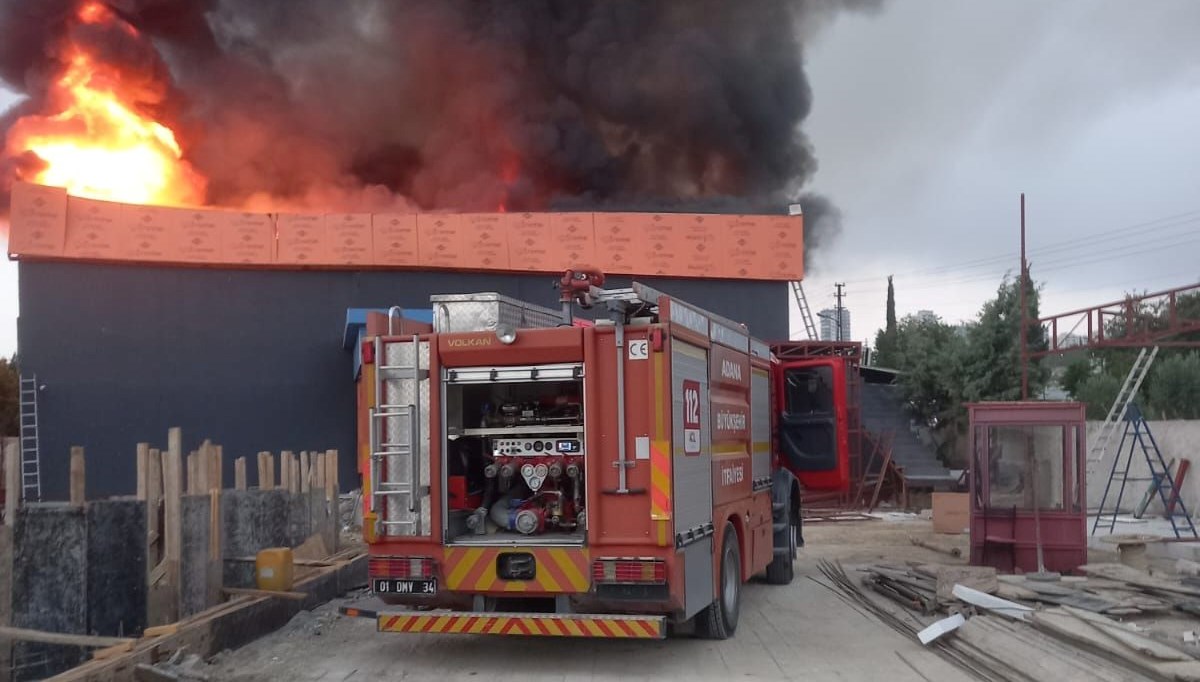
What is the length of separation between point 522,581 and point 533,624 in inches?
13.0

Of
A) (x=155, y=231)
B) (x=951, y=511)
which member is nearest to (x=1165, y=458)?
(x=951, y=511)

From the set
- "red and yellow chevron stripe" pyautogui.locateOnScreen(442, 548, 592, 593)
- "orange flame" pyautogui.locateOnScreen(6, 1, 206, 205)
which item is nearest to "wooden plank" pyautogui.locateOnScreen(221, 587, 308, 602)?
"red and yellow chevron stripe" pyautogui.locateOnScreen(442, 548, 592, 593)

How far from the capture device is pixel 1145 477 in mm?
19859

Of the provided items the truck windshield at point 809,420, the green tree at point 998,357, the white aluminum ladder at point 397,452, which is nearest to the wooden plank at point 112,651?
the white aluminum ladder at point 397,452

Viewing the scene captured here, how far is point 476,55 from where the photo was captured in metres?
30.7

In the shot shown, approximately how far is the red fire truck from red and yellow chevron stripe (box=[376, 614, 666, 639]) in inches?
0.5

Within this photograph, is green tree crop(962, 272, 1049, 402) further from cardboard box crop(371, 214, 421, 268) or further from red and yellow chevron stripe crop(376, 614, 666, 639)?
red and yellow chevron stripe crop(376, 614, 666, 639)

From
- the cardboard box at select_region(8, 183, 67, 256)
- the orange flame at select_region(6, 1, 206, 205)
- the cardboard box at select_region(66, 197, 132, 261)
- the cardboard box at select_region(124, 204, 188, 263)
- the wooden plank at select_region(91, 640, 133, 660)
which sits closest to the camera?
the wooden plank at select_region(91, 640, 133, 660)

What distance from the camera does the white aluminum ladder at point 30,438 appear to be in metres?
21.8

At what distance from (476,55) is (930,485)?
1784 cm

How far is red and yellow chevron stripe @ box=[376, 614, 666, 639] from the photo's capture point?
721 cm

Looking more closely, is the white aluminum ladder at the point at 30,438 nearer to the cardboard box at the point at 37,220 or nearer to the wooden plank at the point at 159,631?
the cardboard box at the point at 37,220

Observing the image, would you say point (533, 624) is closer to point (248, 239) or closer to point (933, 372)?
point (248, 239)

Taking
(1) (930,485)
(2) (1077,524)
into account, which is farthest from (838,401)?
(1) (930,485)
